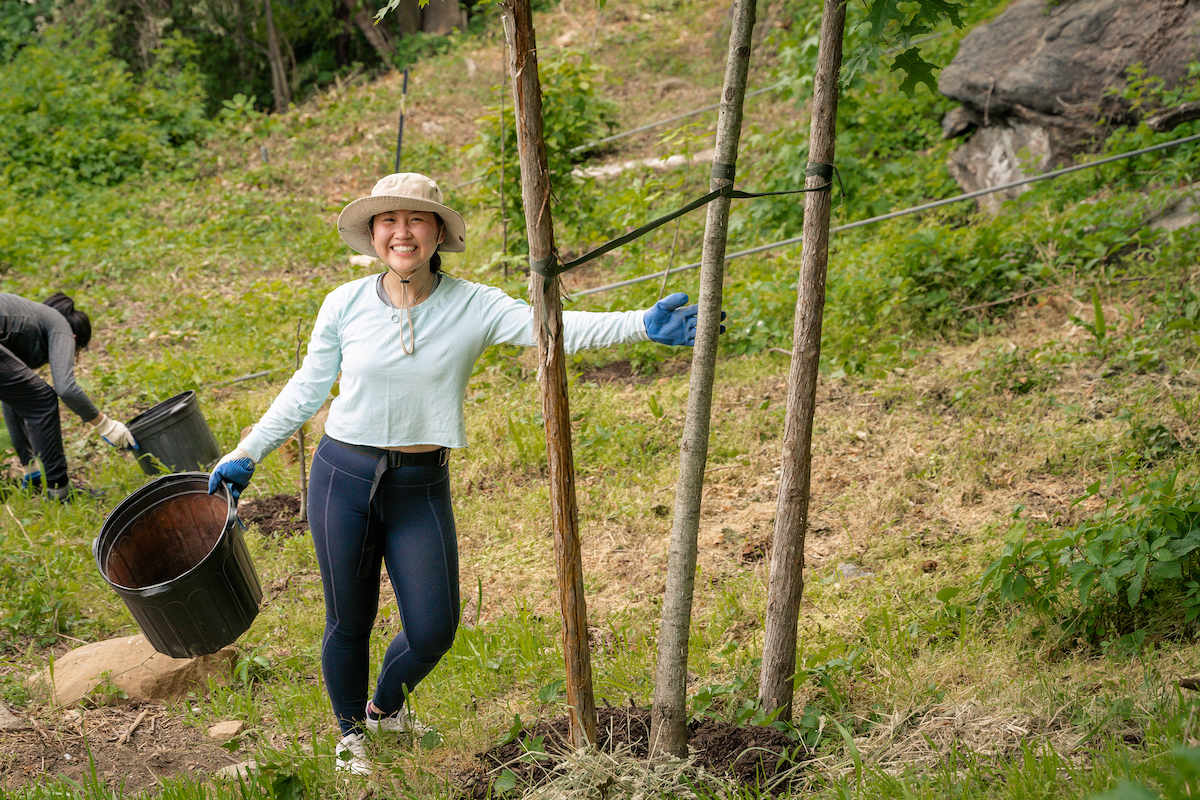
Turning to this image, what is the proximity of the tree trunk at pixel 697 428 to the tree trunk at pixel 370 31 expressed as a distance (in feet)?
51.9

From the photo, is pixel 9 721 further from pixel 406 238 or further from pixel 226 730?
pixel 406 238

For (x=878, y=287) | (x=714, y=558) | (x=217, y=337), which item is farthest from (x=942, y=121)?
(x=217, y=337)

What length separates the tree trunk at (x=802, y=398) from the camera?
2.06 meters

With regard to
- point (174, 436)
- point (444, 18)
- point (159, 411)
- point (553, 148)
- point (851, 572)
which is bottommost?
point (851, 572)

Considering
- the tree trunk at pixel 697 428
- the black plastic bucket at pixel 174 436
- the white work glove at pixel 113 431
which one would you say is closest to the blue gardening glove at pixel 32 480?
the white work glove at pixel 113 431

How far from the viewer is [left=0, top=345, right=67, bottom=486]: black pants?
4.81m

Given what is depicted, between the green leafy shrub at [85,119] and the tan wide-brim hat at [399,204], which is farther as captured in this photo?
the green leafy shrub at [85,119]

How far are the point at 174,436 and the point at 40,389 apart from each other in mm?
793

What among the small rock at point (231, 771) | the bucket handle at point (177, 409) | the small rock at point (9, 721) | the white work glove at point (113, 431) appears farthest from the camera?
the white work glove at point (113, 431)

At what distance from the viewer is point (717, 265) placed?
2020 mm

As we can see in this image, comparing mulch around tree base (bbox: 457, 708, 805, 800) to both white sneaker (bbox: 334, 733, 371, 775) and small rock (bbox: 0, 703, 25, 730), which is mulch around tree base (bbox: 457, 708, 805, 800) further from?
small rock (bbox: 0, 703, 25, 730)

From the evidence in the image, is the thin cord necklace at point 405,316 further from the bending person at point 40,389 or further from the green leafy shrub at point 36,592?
the bending person at point 40,389

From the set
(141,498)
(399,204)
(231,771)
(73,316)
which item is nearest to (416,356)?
(399,204)

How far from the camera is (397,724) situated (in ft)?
8.80
